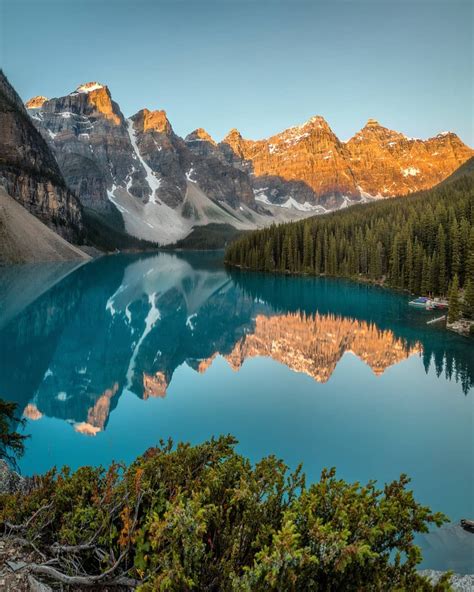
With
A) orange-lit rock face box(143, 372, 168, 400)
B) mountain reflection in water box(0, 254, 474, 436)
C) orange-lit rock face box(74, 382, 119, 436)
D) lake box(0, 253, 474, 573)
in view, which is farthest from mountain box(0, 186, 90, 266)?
orange-lit rock face box(74, 382, 119, 436)

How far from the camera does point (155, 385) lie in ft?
80.2

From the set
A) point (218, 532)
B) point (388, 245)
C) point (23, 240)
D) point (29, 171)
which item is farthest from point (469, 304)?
point (29, 171)

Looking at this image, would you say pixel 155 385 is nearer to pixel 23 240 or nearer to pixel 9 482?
pixel 9 482

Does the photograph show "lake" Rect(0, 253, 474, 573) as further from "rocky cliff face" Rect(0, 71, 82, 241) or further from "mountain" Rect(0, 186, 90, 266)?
"rocky cliff face" Rect(0, 71, 82, 241)

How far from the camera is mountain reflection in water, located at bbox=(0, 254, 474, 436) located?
2377 cm

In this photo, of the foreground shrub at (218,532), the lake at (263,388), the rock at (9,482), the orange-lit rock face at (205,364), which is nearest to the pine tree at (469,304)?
the lake at (263,388)

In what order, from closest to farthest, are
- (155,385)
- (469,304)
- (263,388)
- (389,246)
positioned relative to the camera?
(263,388) < (155,385) < (469,304) < (389,246)

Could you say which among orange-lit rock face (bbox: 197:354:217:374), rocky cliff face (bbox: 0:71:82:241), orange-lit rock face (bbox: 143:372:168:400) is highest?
rocky cliff face (bbox: 0:71:82:241)

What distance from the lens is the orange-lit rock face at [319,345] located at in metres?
29.4

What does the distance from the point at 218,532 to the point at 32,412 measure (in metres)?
17.3

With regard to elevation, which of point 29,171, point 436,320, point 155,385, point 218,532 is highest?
point 29,171

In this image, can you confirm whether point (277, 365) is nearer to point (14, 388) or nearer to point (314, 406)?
point (314, 406)

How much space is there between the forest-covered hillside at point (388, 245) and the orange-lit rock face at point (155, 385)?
3293 centimetres

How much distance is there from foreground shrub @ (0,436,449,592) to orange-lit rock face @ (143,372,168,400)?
16.7 meters
